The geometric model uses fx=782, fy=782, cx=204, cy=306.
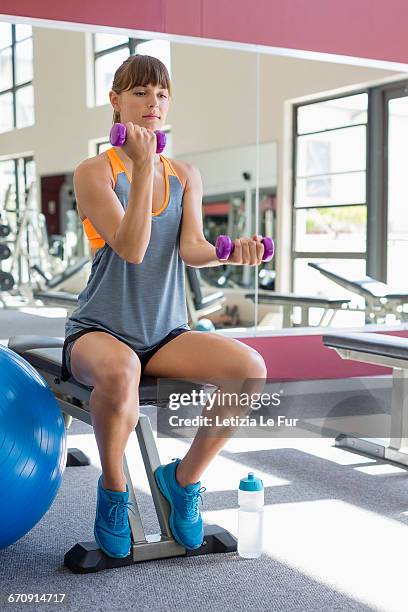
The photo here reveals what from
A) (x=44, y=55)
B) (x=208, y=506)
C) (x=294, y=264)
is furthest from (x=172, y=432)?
(x=44, y=55)

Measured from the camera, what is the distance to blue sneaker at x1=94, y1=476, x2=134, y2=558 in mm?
1963

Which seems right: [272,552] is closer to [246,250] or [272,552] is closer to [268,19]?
[246,250]

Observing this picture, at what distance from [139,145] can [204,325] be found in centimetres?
271

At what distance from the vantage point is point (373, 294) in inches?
189

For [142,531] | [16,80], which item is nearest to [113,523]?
[142,531]

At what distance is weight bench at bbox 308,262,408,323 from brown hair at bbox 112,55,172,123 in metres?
2.96

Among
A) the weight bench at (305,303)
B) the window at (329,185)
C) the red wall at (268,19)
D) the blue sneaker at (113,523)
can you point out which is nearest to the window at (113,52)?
the red wall at (268,19)

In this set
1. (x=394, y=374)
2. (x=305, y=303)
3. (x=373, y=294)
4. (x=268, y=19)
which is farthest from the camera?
(x=373, y=294)

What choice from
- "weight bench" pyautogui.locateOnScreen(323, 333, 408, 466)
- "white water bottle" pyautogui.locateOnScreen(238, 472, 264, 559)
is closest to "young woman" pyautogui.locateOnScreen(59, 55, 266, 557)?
"white water bottle" pyautogui.locateOnScreen(238, 472, 264, 559)

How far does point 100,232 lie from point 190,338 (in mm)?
366

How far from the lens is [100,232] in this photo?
1948 millimetres

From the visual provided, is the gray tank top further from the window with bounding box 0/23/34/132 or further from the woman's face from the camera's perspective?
the window with bounding box 0/23/34/132

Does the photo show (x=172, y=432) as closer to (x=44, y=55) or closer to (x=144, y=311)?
(x=144, y=311)

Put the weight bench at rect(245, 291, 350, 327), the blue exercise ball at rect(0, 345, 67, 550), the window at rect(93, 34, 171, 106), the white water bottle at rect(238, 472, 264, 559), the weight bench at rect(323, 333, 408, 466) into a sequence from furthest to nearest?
the weight bench at rect(245, 291, 350, 327) → the window at rect(93, 34, 171, 106) → the weight bench at rect(323, 333, 408, 466) → the white water bottle at rect(238, 472, 264, 559) → the blue exercise ball at rect(0, 345, 67, 550)
